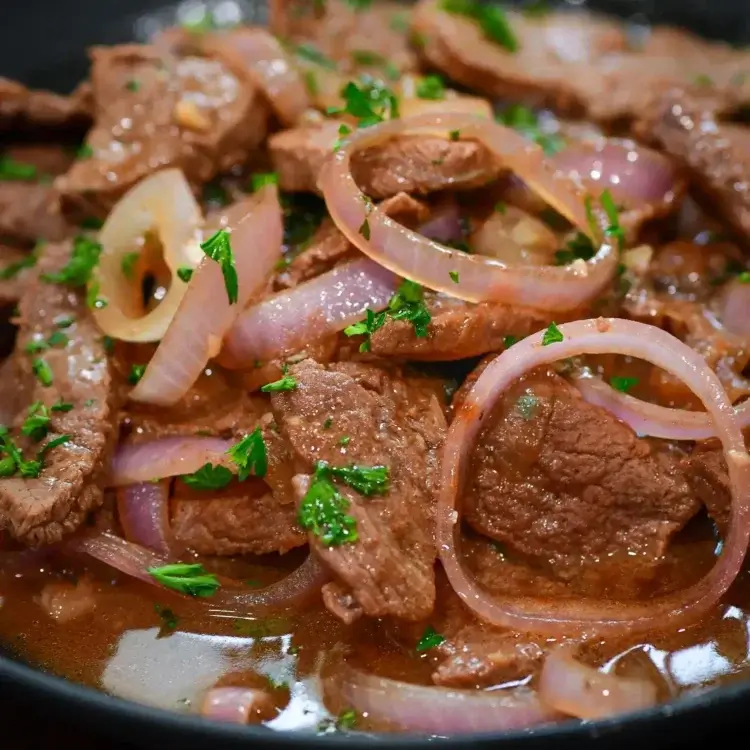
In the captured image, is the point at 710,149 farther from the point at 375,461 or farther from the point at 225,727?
the point at 225,727

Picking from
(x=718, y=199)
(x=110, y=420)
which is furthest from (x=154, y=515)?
(x=718, y=199)

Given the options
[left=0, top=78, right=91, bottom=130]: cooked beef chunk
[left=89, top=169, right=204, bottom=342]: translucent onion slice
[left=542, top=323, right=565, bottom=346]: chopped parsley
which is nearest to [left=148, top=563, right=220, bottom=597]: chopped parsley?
[left=89, top=169, right=204, bottom=342]: translucent onion slice

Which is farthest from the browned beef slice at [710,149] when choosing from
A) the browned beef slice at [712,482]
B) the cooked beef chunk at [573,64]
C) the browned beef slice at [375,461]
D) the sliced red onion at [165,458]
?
the sliced red onion at [165,458]

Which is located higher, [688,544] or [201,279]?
[201,279]

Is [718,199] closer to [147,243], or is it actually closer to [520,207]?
[520,207]

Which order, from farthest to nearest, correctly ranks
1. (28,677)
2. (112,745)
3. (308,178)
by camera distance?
(308,178) < (112,745) < (28,677)

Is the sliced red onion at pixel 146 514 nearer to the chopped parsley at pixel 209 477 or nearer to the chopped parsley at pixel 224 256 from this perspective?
the chopped parsley at pixel 209 477
